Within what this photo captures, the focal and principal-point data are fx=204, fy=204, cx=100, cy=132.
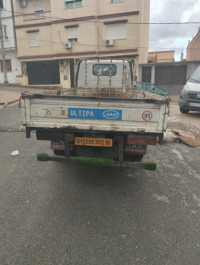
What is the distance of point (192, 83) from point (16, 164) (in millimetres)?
7490

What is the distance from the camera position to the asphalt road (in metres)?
2.09

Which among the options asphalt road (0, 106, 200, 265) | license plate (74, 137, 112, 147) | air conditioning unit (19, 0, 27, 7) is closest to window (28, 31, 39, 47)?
air conditioning unit (19, 0, 27, 7)

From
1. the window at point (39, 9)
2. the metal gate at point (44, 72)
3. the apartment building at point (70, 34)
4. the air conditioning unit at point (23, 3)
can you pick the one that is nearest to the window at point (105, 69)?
the apartment building at point (70, 34)

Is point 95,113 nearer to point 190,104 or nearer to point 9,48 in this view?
point 190,104

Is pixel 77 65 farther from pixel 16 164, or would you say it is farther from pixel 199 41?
pixel 199 41

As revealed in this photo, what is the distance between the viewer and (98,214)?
271 cm

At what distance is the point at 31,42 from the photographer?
73.2 feet

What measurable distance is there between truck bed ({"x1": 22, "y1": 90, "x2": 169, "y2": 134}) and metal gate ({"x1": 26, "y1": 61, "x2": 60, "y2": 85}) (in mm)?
20789

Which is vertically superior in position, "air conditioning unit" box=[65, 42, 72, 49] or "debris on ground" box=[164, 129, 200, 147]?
"air conditioning unit" box=[65, 42, 72, 49]

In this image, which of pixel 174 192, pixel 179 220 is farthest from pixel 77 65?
pixel 179 220

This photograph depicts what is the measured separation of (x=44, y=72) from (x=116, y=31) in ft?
29.6

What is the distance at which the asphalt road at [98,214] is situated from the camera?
6.86 feet

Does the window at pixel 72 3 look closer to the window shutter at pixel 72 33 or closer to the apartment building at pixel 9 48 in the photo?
the window shutter at pixel 72 33

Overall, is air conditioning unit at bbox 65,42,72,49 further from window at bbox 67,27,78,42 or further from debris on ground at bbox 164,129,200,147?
debris on ground at bbox 164,129,200,147
